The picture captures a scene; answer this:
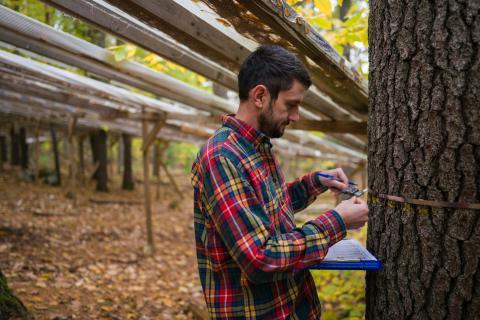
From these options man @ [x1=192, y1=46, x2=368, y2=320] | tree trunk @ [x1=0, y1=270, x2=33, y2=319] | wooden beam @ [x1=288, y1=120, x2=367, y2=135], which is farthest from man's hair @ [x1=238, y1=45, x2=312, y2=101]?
tree trunk @ [x1=0, y1=270, x2=33, y2=319]

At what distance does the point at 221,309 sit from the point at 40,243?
20.1 ft

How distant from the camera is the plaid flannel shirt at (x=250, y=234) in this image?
1.42 metres

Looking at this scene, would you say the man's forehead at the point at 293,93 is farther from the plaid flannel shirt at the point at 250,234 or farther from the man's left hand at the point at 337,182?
the man's left hand at the point at 337,182

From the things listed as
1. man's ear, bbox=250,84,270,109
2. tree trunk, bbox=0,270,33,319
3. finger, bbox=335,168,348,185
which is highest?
man's ear, bbox=250,84,270,109

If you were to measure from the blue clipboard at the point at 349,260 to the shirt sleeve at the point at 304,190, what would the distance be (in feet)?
1.43

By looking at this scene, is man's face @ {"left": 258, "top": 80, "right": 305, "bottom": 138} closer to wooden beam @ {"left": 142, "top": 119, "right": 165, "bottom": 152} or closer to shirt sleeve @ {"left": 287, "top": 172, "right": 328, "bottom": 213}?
shirt sleeve @ {"left": 287, "top": 172, "right": 328, "bottom": 213}

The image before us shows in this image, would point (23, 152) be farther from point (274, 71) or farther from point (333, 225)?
point (333, 225)

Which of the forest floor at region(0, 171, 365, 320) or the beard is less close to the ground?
the beard

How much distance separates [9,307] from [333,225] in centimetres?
306

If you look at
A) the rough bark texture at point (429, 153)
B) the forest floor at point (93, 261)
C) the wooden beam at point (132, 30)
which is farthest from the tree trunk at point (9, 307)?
the rough bark texture at point (429, 153)

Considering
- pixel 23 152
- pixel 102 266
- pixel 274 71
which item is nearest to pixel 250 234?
pixel 274 71

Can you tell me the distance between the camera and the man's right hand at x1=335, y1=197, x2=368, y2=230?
62.1 inches

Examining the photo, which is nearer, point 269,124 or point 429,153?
point 429,153

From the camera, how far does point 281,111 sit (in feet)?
5.44
